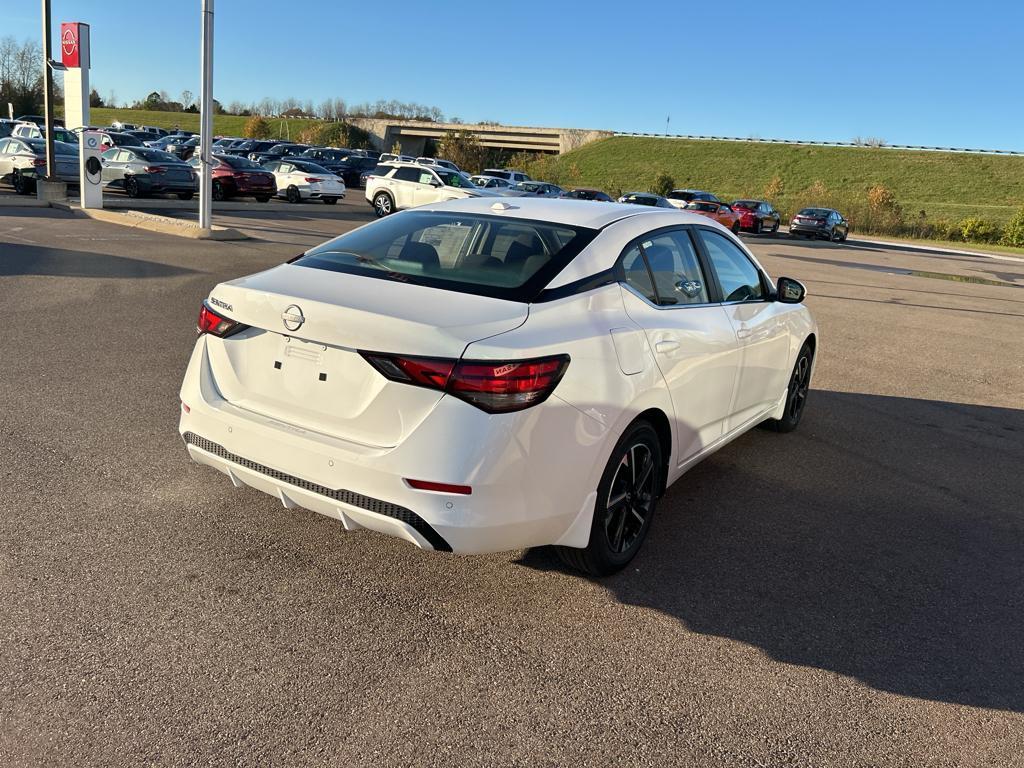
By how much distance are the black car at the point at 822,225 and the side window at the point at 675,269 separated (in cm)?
3558

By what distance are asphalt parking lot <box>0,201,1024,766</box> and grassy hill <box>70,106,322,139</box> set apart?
11610cm

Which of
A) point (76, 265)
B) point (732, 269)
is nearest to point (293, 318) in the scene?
point (732, 269)

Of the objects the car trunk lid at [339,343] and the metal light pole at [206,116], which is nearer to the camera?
the car trunk lid at [339,343]

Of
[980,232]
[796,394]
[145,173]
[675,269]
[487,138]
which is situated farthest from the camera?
[487,138]

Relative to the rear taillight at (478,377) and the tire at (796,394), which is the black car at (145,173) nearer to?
the tire at (796,394)

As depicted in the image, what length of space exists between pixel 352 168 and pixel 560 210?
43.5 meters

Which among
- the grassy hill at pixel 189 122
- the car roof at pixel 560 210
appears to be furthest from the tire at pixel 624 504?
the grassy hill at pixel 189 122

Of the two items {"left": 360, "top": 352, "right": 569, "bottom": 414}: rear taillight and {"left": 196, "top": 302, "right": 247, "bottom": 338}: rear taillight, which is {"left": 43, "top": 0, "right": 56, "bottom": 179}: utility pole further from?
{"left": 360, "top": 352, "right": 569, "bottom": 414}: rear taillight

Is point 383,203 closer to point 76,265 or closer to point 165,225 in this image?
point 165,225

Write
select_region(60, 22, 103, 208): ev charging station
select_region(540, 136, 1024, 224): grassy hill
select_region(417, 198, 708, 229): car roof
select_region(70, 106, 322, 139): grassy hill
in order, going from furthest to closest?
select_region(70, 106, 322, 139): grassy hill, select_region(540, 136, 1024, 224): grassy hill, select_region(60, 22, 103, 208): ev charging station, select_region(417, 198, 708, 229): car roof

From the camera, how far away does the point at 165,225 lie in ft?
56.2

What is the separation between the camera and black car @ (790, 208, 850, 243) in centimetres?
3747

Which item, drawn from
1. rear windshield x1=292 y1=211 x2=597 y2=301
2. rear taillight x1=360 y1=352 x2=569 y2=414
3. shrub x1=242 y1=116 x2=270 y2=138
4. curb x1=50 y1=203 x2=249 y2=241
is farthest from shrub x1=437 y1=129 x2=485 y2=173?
rear taillight x1=360 y1=352 x2=569 y2=414

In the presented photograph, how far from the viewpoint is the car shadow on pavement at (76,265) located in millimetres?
11328
